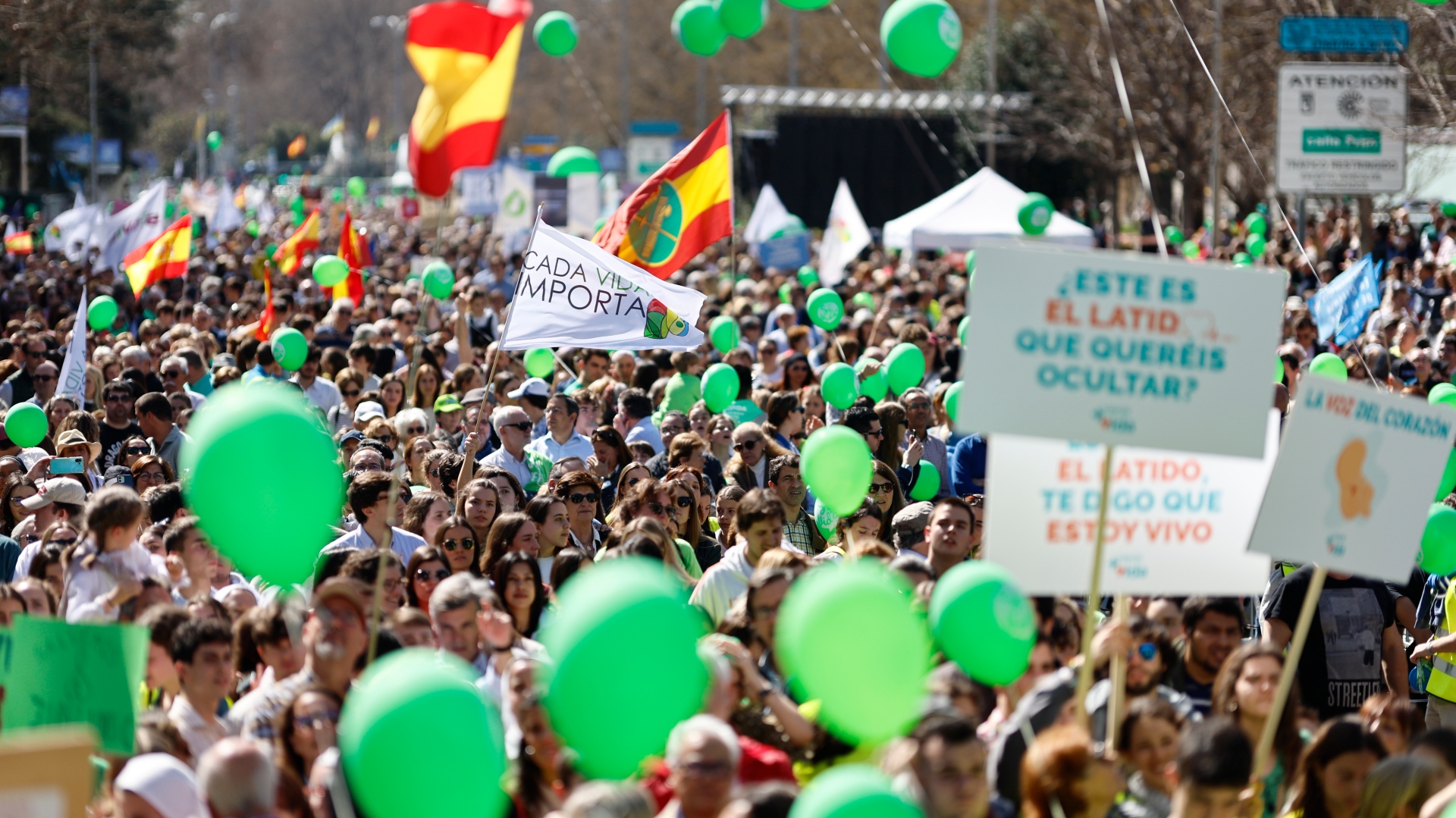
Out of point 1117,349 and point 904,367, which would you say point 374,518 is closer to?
point 1117,349

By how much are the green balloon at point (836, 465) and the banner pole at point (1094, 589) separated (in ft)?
6.40

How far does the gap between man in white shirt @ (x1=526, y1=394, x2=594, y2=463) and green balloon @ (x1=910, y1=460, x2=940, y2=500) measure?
173cm

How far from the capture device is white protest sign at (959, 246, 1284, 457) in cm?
441

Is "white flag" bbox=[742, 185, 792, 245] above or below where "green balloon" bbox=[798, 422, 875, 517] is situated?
above

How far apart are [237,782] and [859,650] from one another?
143 centimetres

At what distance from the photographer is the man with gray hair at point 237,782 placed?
12.5 ft

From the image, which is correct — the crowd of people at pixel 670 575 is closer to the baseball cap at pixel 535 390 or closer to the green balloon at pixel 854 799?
the baseball cap at pixel 535 390

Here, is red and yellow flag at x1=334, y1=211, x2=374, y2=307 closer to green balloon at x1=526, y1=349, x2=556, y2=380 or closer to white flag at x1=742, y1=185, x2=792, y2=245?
→ green balloon at x1=526, y1=349, x2=556, y2=380

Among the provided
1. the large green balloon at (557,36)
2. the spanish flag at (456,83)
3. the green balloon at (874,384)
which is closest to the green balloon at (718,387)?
the green balloon at (874,384)

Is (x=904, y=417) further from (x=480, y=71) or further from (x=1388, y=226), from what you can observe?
(x=1388, y=226)

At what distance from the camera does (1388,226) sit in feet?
73.0

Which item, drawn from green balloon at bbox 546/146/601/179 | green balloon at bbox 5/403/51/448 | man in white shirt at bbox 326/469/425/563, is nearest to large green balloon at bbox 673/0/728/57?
Result: green balloon at bbox 5/403/51/448

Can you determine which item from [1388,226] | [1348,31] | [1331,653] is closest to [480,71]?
[1331,653]

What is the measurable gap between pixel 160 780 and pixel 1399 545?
3.26 metres
